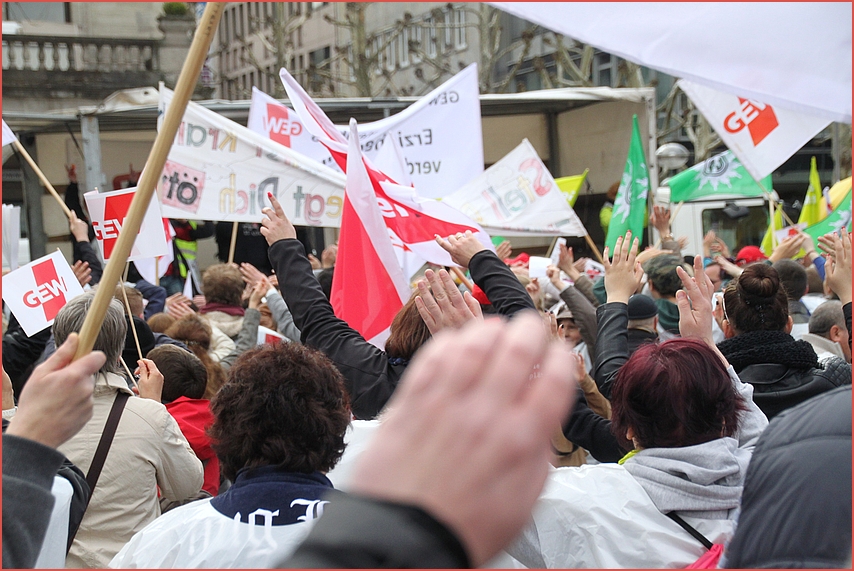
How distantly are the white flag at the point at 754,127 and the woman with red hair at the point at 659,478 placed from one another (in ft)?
17.2

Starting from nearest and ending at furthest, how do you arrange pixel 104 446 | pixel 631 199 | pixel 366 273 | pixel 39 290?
pixel 104 446 → pixel 366 273 → pixel 39 290 → pixel 631 199

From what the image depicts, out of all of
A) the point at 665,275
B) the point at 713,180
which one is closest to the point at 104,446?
the point at 665,275

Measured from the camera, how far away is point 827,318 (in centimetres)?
434

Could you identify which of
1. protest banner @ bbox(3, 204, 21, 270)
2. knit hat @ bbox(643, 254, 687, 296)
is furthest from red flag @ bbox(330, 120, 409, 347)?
protest banner @ bbox(3, 204, 21, 270)

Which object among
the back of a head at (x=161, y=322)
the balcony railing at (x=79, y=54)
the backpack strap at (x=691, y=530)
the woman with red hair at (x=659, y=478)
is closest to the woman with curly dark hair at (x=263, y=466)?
the woman with red hair at (x=659, y=478)

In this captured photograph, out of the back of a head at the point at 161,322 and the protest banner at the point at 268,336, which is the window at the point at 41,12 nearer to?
the back of a head at the point at 161,322

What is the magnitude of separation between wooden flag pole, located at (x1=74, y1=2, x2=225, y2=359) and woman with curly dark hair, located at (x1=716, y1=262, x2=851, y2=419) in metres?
2.30

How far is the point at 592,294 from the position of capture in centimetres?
553

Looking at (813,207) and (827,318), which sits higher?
(813,207)

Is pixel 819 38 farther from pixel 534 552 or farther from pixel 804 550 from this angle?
pixel 534 552

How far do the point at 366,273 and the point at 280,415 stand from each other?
78.1 inches

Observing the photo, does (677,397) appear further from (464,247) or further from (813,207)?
(813,207)

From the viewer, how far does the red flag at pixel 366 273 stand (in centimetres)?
403

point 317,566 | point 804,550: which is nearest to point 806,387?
point 804,550
